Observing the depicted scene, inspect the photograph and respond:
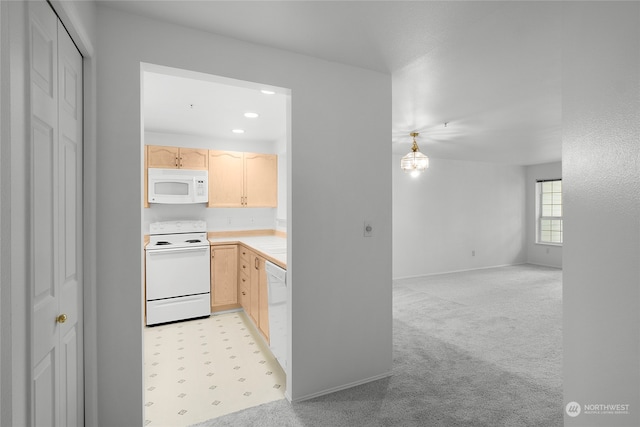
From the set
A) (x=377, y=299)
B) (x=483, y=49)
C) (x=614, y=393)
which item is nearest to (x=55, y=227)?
(x=377, y=299)

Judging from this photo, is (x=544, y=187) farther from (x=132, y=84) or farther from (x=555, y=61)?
(x=132, y=84)

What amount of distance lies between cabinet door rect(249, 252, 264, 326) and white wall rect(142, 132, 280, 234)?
1.41 meters

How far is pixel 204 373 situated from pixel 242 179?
2666mm

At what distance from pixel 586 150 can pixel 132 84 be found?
219 centimetres

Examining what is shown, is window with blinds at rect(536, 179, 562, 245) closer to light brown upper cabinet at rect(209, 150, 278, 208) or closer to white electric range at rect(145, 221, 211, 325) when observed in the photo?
light brown upper cabinet at rect(209, 150, 278, 208)

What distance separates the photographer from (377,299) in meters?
→ 2.43

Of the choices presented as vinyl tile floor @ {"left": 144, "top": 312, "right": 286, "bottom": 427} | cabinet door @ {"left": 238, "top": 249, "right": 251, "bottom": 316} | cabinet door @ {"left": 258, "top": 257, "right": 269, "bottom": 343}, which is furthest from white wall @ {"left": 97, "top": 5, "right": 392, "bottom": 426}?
cabinet door @ {"left": 238, "top": 249, "right": 251, "bottom": 316}

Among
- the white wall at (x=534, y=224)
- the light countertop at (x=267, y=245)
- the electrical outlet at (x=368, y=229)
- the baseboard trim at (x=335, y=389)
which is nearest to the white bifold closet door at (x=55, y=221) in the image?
the baseboard trim at (x=335, y=389)

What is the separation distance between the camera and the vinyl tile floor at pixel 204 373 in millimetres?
2121

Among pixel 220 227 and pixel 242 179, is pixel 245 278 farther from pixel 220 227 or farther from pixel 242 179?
pixel 242 179

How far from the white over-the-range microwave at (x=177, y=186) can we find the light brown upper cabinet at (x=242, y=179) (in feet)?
0.49

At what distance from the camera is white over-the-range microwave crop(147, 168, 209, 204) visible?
12.9ft

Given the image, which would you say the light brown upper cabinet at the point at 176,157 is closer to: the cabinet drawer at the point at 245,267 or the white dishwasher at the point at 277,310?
the cabinet drawer at the point at 245,267

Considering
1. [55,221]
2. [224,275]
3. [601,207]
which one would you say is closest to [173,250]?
[224,275]
